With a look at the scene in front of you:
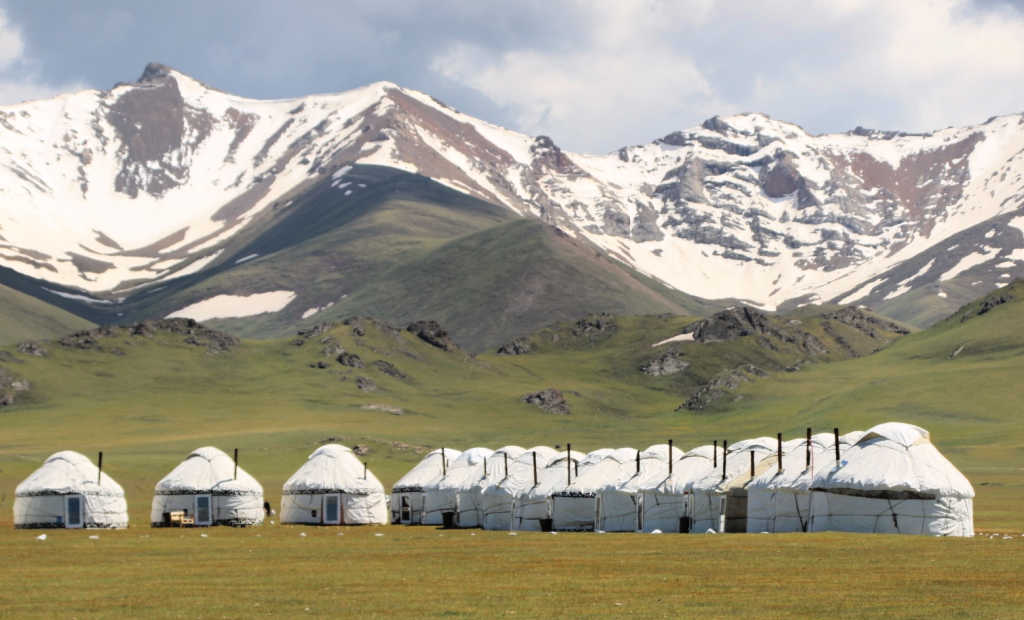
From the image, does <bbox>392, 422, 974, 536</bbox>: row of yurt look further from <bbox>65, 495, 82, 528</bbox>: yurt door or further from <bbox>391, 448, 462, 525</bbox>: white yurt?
<bbox>65, 495, 82, 528</bbox>: yurt door

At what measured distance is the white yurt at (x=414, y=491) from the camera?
95000 millimetres

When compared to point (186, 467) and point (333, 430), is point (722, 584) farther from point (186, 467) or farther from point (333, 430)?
point (333, 430)

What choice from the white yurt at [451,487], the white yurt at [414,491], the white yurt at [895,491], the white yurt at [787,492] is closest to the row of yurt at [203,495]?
the white yurt at [414,491]

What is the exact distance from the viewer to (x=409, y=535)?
77125 mm

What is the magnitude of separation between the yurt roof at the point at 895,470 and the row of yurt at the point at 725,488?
0.19 feet

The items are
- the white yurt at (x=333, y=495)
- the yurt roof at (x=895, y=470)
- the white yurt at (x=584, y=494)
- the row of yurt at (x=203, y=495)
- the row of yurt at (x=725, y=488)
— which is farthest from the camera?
the white yurt at (x=333, y=495)

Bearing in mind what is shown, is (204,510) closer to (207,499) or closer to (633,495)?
(207,499)

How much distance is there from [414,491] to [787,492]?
33.5 m

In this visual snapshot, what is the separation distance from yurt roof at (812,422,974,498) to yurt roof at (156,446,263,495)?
128 feet

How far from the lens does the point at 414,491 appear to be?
9544 centimetres

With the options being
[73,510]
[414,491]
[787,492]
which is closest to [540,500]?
[414,491]

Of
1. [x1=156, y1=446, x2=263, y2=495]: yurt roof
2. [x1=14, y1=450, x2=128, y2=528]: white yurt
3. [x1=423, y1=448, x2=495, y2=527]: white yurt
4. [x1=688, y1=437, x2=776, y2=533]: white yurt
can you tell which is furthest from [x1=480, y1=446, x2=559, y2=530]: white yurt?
[x1=14, y1=450, x2=128, y2=528]: white yurt

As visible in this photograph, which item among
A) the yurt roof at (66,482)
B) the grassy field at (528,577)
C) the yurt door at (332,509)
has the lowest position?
the yurt door at (332,509)

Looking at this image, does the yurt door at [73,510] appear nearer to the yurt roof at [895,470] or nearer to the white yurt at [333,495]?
the white yurt at [333,495]
